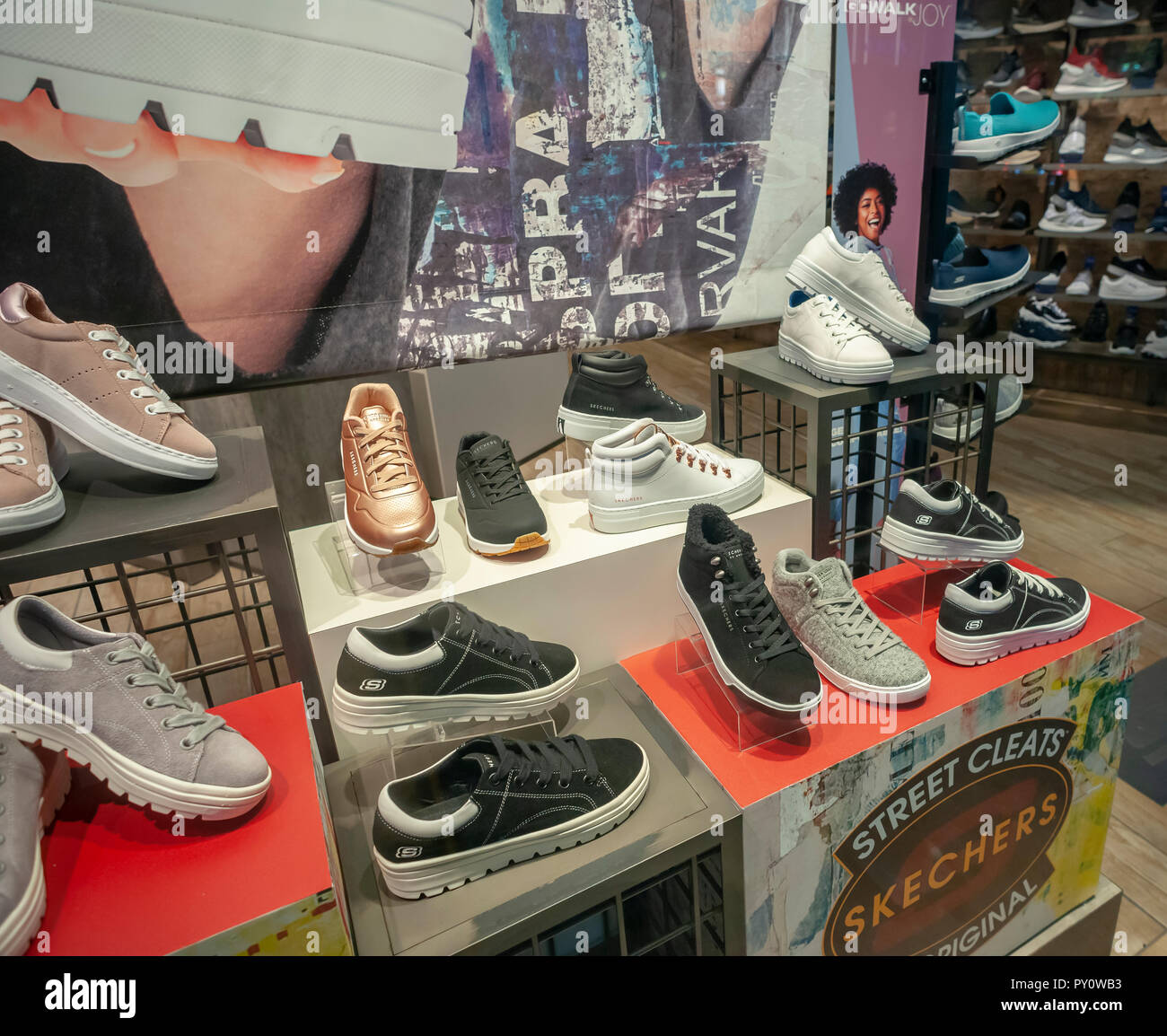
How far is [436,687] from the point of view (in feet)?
4.04

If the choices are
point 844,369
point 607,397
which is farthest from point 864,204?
point 607,397

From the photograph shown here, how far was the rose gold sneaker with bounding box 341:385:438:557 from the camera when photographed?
1.36m

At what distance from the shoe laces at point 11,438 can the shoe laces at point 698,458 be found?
110 cm

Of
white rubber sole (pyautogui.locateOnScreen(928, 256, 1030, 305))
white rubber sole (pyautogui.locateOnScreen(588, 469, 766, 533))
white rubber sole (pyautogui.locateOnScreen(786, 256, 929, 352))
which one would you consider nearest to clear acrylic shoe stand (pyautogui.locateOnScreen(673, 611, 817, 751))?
white rubber sole (pyautogui.locateOnScreen(588, 469, 766, 533))

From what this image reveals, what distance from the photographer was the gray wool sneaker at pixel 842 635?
1.38m

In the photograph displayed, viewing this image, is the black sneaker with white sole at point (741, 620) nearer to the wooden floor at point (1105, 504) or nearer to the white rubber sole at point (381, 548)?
the white rubber sole at point (381, 548)

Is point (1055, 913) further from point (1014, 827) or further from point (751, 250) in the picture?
point (751, 250)

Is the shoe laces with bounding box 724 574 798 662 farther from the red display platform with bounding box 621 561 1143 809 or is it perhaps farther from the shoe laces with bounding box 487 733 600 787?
the shoe laces with bounding box 487 733 600 787

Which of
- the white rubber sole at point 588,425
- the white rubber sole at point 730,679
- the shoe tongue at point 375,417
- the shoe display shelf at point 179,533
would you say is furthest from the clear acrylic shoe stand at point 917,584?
the shoe display shelf at point 179,533

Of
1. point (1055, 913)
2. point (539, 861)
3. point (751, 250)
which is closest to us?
point (539, 861)

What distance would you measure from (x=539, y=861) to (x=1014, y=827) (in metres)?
1.02
